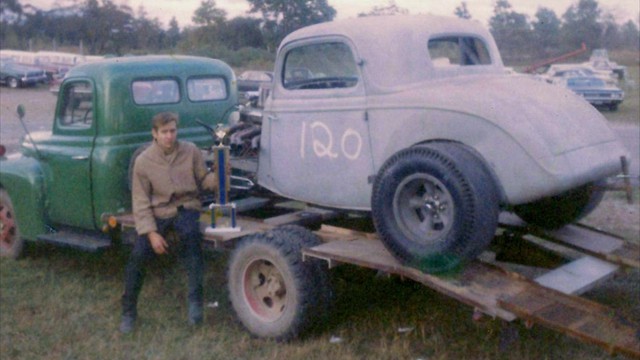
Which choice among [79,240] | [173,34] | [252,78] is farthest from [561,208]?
[173,34]

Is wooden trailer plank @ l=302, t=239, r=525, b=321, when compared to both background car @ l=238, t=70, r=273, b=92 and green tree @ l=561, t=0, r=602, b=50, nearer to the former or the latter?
background car @ l=238, t=70, r=273, b=92

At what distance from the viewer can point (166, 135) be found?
584 cm

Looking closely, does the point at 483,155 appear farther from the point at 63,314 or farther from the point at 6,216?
the point at 6,216

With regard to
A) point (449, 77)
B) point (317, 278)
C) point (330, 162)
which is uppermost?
point (449, 77)

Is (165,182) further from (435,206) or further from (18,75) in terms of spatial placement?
(18,75)

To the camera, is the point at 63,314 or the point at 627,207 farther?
the point at 627,207

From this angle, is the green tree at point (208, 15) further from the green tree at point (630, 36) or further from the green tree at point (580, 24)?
the green tree at point (630, 36)

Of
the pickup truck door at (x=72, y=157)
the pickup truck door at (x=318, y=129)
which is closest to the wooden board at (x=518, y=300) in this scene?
the pickup truck door at (x=318, y=129)

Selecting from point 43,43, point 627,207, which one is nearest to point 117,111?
point 627,207

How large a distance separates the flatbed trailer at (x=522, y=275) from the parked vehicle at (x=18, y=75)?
3469cm

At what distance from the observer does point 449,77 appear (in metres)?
5.87

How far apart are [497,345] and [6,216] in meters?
4.94

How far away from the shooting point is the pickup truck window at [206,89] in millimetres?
7652

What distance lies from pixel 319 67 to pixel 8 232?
3.73 meters
